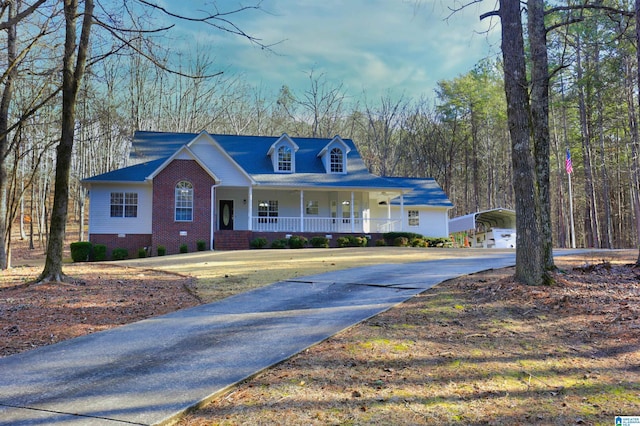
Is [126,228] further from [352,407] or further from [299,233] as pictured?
[352,407]

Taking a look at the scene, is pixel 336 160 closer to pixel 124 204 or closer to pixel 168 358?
pixel 124 204

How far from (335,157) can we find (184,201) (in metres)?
9.38

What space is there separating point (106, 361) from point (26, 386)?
786 mm

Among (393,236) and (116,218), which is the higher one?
(116,218)

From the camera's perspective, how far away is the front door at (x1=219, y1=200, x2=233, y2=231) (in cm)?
2341

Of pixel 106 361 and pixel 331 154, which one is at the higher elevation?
pixel 331 154

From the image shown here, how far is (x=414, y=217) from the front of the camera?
1134 inches

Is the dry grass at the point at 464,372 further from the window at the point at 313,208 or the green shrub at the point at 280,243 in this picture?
the window at the point at 313,208

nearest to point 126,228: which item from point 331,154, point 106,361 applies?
point 331,154

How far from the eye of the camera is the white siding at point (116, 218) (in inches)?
796

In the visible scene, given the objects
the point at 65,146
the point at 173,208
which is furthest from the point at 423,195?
the point at 65,146

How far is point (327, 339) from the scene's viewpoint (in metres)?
5.03

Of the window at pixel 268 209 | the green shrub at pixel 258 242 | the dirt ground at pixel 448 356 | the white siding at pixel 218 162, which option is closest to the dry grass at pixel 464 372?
the dirt ground at pixel 448 356

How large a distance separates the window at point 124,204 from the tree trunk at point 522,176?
18068 millimetres
